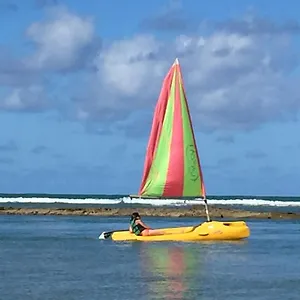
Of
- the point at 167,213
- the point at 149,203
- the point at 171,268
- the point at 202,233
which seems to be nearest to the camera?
the point at 171,268

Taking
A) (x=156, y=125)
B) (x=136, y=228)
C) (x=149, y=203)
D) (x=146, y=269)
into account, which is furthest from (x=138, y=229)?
(x=149, y=203)

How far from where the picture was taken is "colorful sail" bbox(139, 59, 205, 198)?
4278cm

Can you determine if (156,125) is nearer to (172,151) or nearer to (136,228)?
(172,151)

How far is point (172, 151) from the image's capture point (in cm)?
4341

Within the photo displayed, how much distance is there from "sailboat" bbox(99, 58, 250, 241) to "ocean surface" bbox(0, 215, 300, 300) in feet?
8.09

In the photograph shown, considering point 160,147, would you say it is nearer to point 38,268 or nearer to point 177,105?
point 177,105

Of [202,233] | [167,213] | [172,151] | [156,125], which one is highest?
[167,213]

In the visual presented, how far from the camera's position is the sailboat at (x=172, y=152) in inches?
1683

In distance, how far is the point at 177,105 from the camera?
4325 cm

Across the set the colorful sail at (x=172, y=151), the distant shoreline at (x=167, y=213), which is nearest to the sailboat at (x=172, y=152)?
the colorful sail at (x=172, y=151)

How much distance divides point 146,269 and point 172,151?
441 inches

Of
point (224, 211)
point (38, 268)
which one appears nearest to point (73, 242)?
point (38, 268)

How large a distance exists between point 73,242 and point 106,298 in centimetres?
2023

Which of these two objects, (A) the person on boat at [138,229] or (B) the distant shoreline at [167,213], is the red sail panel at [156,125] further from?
(B) the distant shoreline at [167,213]
